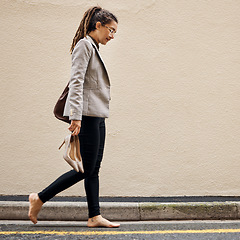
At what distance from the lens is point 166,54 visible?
4664 mm

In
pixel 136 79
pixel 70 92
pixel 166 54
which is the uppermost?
pixel 166 54

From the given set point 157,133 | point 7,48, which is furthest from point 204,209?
point 7,48

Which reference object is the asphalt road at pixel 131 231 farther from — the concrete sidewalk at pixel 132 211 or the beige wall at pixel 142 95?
the beige wall at pixel 142 95

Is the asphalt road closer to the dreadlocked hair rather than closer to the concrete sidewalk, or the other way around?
the concrete sidewalk

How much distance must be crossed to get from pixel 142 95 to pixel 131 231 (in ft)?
6.70

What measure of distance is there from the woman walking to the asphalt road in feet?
0.50

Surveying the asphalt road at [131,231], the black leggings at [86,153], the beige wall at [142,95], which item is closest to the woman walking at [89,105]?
the black leggings at [86,153]

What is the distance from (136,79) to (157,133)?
77 centimetres

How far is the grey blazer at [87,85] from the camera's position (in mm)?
2787

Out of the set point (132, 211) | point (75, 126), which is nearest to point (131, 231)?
point (132, 211)

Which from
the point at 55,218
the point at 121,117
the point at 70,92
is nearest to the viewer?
the point at 70,92

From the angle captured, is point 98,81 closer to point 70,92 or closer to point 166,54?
point 70,92

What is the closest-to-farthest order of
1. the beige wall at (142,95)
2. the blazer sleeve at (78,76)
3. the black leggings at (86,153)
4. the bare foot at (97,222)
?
the blazer sleeve at (78,76) → the black leggings at (86,153) → the bare foot at (97,222) → the beige wall at (142,95)

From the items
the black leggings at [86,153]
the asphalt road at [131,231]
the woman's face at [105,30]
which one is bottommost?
the asphalt road at [131,231]
